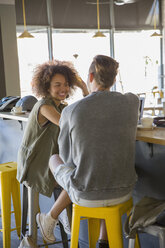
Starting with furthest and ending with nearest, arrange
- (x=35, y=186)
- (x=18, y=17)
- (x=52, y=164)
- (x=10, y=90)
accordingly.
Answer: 1. (x=18, y=17)
2. (x=10, y=90)
3. (x=35, y=186)
4. (x=52, y=164)

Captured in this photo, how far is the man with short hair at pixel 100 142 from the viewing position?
5.81ft

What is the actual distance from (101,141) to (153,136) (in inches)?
14.6

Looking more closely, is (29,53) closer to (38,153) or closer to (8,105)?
(8,105)

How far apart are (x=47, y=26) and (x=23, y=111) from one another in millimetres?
5444

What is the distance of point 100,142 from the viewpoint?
177cm

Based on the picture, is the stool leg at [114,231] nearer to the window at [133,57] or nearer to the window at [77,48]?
the window at [77,48]

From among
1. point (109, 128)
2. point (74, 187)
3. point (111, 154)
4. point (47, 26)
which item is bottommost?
point (74, 187)

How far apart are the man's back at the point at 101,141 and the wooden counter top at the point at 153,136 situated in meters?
0.15

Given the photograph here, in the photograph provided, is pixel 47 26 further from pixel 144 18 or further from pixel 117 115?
pixel 117 115

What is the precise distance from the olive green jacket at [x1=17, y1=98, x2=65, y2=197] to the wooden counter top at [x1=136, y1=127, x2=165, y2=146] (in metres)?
0.61

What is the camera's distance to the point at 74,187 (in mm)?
1841

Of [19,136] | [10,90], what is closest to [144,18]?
[10,90]

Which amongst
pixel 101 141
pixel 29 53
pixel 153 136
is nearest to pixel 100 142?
pixel 101 141

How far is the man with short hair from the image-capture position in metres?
Result: 1.77
